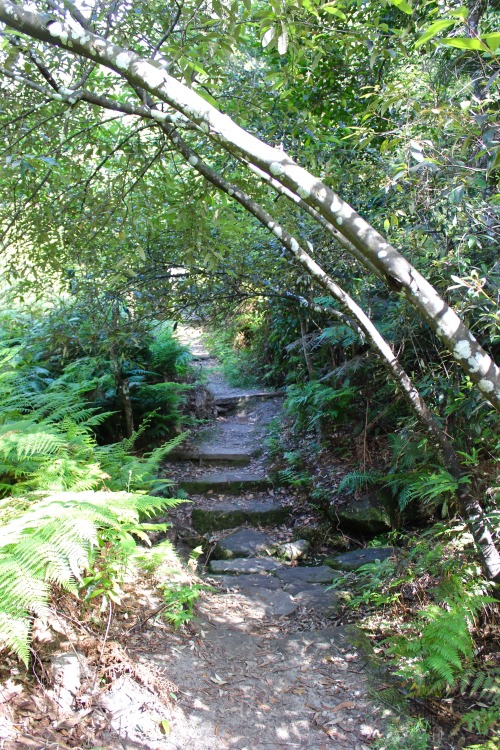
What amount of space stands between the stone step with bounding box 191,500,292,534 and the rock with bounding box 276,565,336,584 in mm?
1345

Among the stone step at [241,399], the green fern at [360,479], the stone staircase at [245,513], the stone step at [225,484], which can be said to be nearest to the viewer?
the stone staircase at [245,513]

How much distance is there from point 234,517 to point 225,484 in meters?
0.77

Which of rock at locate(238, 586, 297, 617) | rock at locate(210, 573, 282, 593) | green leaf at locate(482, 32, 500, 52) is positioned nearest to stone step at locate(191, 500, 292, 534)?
rock at locate(210, 573, 282, 593)

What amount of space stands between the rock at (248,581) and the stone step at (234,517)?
1.52 meters

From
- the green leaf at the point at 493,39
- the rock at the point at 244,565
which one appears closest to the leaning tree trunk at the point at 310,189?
the green leaf at the point at 493,39

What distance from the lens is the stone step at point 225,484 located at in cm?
710

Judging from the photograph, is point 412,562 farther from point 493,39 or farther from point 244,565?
point 493,39

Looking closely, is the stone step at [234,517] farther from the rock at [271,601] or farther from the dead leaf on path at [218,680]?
the dead leaf on path at [218,680]

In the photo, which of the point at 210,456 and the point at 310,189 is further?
the point at 210,456

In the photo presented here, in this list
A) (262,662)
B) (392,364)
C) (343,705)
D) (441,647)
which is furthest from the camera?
(262,662)

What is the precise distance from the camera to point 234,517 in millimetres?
6473

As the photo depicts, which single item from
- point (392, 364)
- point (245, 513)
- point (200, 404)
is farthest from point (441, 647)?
point (200, 404)

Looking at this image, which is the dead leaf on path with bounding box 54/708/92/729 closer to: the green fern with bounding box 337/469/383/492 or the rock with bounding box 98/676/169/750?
the rock with bounding box 98/676/169/750

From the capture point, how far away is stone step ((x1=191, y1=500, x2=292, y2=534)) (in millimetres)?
6410
